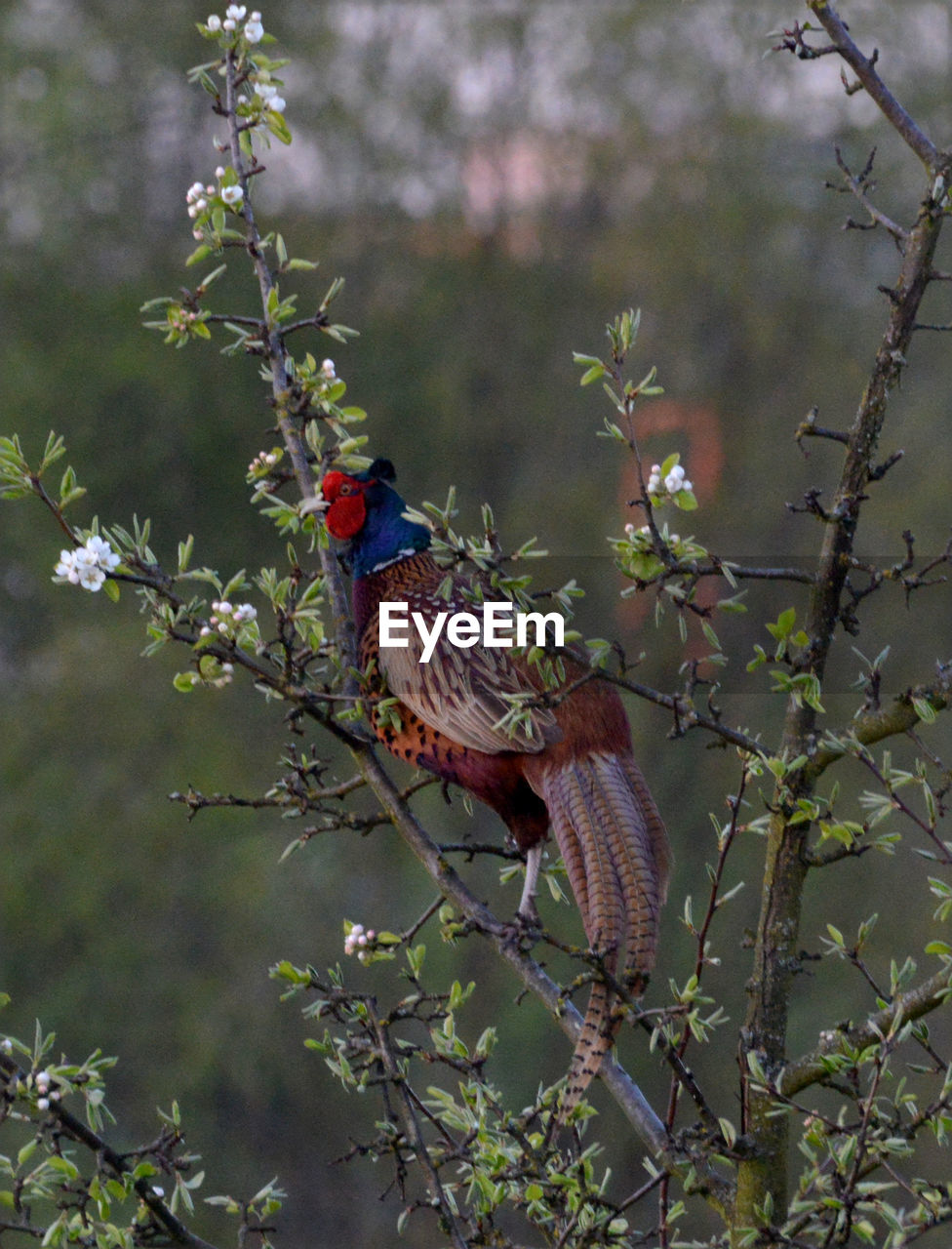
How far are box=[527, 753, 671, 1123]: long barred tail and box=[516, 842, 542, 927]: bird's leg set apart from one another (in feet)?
0.39

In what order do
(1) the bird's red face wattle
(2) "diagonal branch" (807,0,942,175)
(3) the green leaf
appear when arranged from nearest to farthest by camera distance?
(3) the green leaf, (2) "diagonal branch" (807,0,942,175), (1) the bird's red face wattle

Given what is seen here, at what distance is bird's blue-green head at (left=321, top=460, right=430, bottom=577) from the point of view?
66.6 inches

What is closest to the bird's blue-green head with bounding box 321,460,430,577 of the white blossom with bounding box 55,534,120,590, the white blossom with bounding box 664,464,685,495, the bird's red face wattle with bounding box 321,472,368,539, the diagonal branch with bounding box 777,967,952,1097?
the bird's red face wattle with bounding box 321,472,368,539

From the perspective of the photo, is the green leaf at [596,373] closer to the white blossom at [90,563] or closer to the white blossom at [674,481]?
the white blossom at [674,481]

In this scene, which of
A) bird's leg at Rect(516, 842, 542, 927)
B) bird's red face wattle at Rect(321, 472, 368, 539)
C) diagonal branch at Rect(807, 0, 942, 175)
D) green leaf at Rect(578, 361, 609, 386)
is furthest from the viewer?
→ bird's red face wattle at Rect(321, 472, 368, 539)

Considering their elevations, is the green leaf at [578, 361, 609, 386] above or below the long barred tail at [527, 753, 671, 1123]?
above

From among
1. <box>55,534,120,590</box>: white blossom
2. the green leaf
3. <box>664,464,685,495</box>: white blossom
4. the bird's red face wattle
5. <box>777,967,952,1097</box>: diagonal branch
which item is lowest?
<box>777,967,952,1097</box>: diagonal branch

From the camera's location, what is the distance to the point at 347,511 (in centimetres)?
170

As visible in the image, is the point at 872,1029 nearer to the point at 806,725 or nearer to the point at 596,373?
the point at 806,725

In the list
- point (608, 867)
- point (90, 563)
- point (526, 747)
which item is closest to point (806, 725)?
point (608, 867)

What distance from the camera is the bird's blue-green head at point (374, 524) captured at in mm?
1691

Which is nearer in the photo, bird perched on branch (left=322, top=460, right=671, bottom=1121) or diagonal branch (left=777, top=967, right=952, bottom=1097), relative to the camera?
diagonal branch (left=777, top=967, right=952, bottom=1097)

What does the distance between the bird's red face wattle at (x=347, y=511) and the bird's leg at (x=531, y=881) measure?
444mm

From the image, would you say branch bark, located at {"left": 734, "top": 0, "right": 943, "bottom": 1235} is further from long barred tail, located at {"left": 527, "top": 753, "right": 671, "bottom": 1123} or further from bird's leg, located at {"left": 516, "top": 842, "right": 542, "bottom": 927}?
bird's leg, located at {"left": 516, "top": 842, "right": 542, "bottom": 927}
